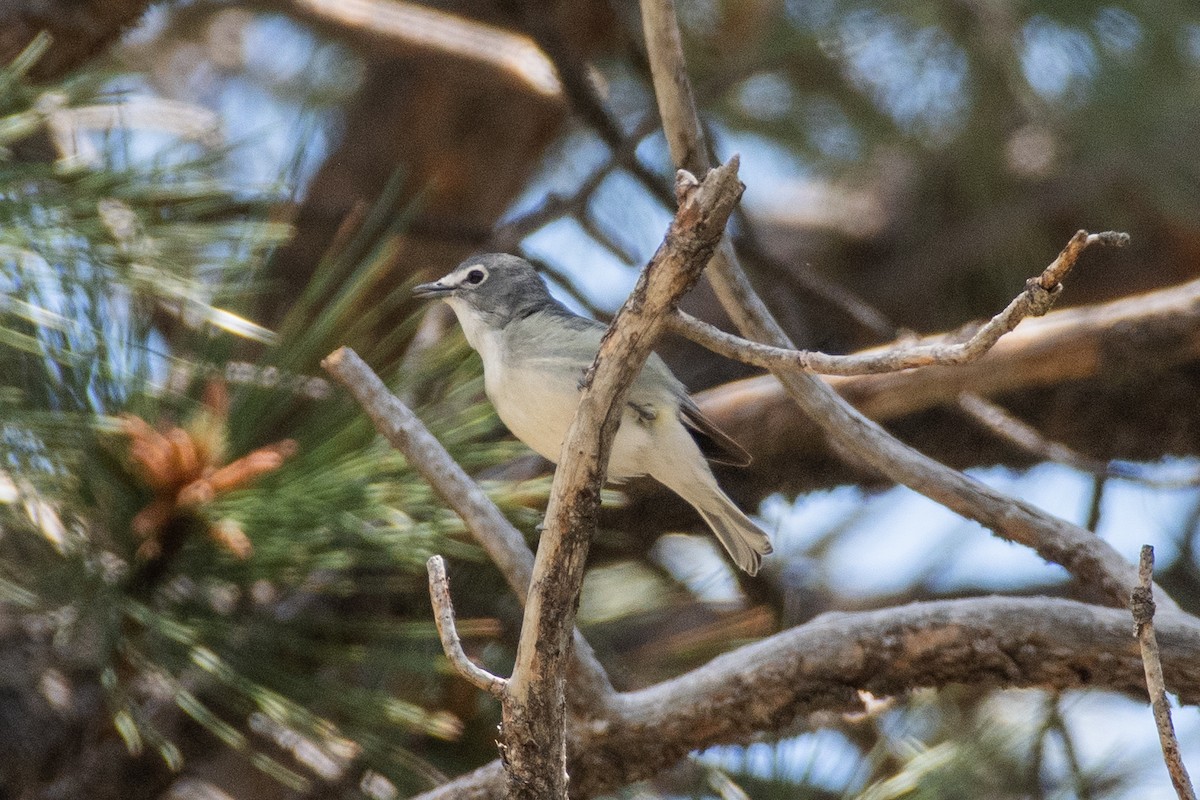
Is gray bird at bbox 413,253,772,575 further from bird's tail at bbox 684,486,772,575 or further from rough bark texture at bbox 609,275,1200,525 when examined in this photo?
rough bark texture at bbox 609,275,1200,525

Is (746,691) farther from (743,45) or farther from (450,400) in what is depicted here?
(743,45)

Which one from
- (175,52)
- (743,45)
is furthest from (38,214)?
(175,52)

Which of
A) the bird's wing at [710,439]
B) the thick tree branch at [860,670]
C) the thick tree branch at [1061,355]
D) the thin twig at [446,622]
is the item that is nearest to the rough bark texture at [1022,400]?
the thick tree branch at [1061,355]

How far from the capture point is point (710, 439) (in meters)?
2.42

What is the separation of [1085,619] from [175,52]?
511 cm

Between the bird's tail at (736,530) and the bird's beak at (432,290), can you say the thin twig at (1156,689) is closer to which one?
the bird's tail at (736,530)

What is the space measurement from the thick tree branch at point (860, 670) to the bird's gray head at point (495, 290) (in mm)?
867

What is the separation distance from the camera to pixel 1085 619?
1.99 meters

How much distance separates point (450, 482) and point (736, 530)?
2.11ft

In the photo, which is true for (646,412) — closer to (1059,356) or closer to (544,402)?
(544,402)

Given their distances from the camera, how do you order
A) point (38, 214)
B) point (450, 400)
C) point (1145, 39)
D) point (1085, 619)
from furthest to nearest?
point (1145, 39) < point (450, 400) < point (38, 214) < point (1085, 619)

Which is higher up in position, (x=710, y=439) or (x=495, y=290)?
(x=495, y=290)

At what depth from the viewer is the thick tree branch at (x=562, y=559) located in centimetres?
155

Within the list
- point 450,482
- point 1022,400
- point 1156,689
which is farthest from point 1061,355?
point 1156,689
